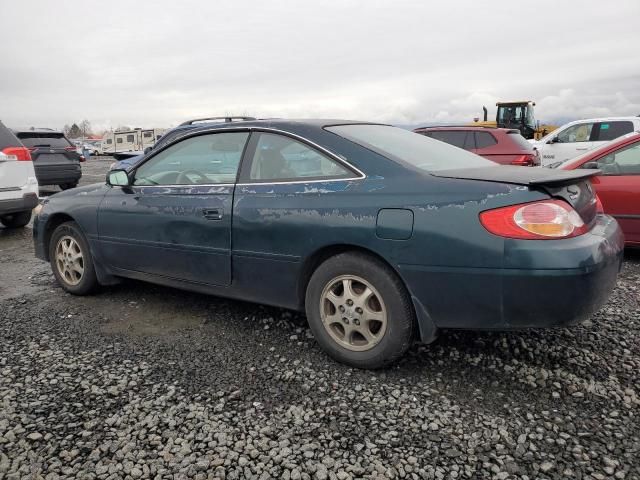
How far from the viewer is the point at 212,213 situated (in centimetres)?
340

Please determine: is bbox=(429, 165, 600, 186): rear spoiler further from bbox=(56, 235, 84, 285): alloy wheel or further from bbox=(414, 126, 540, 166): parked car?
bbox=(414, 126, 540, 166): parked car

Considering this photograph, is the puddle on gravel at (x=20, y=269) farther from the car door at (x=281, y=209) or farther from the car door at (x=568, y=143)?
the car door at (x=568, y=143)

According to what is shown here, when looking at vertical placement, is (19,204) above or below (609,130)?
below

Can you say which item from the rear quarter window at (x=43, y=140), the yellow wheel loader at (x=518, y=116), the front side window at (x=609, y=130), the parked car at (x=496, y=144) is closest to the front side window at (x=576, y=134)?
the front side window at (x=609, y=130)

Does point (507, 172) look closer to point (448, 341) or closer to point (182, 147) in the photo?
point (448, 341)

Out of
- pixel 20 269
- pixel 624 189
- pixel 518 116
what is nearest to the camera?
pixel 624 189

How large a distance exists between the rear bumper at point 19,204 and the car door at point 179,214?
3.52m

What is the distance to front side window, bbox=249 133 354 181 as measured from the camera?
3.08m

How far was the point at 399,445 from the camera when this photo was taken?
2.26 meters

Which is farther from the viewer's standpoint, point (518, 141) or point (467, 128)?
point (467, 128)

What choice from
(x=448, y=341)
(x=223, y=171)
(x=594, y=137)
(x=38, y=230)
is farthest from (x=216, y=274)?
(x=594, y=137)

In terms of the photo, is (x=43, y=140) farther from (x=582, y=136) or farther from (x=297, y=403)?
(x=582, y=136)

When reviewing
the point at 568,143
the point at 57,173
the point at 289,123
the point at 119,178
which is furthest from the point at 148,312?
the point at 568,143

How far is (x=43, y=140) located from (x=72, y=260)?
9570 millimetres
